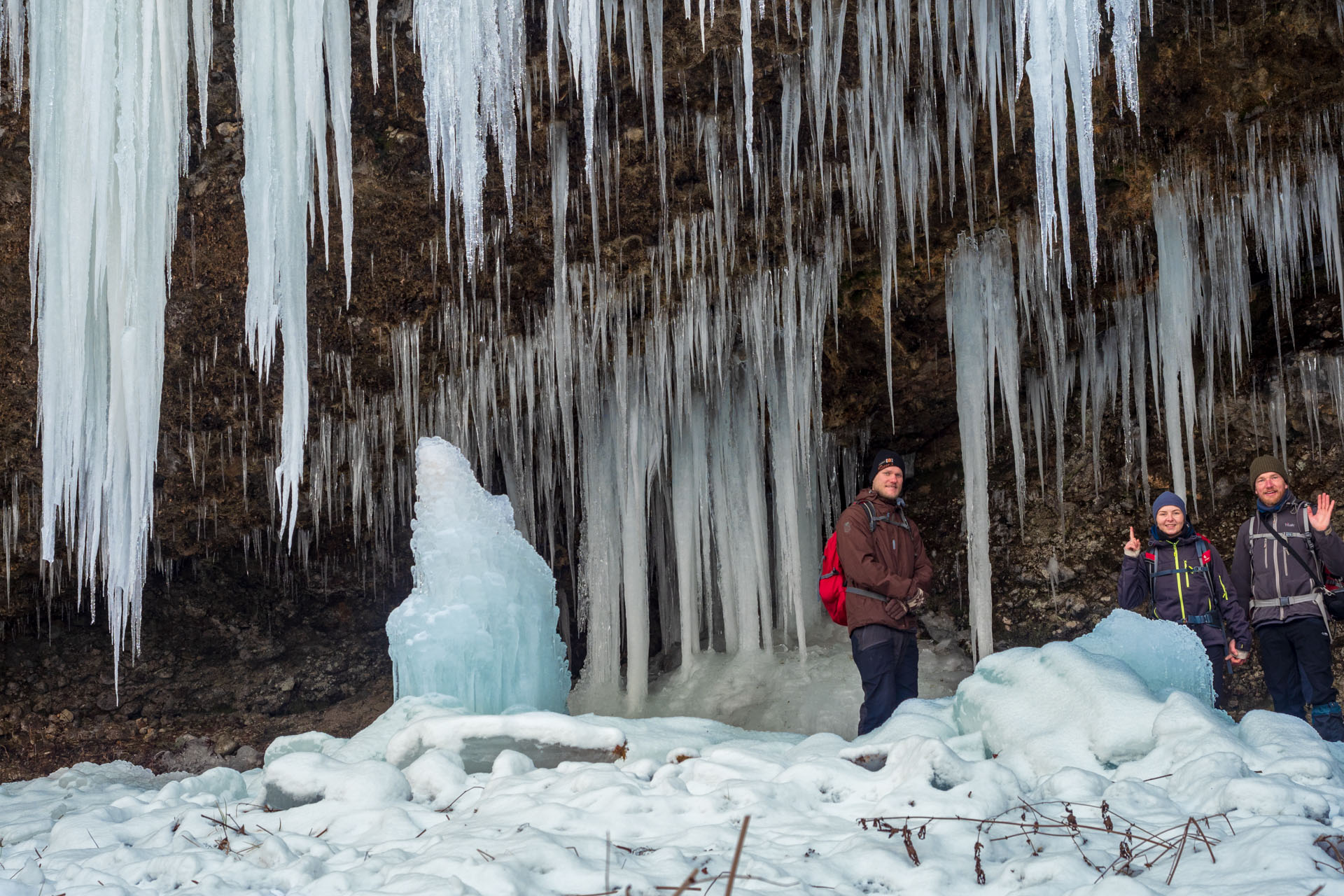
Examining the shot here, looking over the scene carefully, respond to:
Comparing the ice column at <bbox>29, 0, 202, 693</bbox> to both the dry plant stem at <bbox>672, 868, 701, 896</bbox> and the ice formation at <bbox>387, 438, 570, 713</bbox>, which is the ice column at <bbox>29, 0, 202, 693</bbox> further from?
the dry plant stem at <bbox>672, 868, 701, 896</bbox>

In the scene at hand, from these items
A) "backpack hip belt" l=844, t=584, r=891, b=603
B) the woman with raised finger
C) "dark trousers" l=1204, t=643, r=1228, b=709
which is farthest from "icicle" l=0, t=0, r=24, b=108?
"dark trousers" l=1204, t=643, r=1228, b=709

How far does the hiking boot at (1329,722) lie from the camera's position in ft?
13.5

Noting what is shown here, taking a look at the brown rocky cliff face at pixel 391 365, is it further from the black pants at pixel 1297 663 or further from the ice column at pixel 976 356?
the black pants at pixel 1297 663

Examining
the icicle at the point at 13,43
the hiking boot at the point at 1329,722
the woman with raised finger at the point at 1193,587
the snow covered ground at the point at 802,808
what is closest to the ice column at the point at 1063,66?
the woman with raised finger at the point at 1193,587

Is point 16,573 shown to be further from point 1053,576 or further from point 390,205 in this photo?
point 1053,576

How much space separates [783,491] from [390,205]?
3616mm

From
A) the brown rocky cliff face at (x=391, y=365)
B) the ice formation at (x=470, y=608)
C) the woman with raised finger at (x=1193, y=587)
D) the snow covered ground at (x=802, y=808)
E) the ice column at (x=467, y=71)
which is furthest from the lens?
the brown rocky cliff face at (x=391, y=365)

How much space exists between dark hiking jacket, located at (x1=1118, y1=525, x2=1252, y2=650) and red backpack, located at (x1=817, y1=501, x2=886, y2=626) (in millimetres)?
1109

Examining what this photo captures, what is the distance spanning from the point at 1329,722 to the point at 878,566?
6.17ft

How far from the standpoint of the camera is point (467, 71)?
4.40 m

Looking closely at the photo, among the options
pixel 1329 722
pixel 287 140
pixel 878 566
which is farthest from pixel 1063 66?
pixel 287 140

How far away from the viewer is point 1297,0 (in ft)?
17.0

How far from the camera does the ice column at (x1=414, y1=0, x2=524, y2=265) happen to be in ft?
14.3

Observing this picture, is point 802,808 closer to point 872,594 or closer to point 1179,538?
point 872,594
